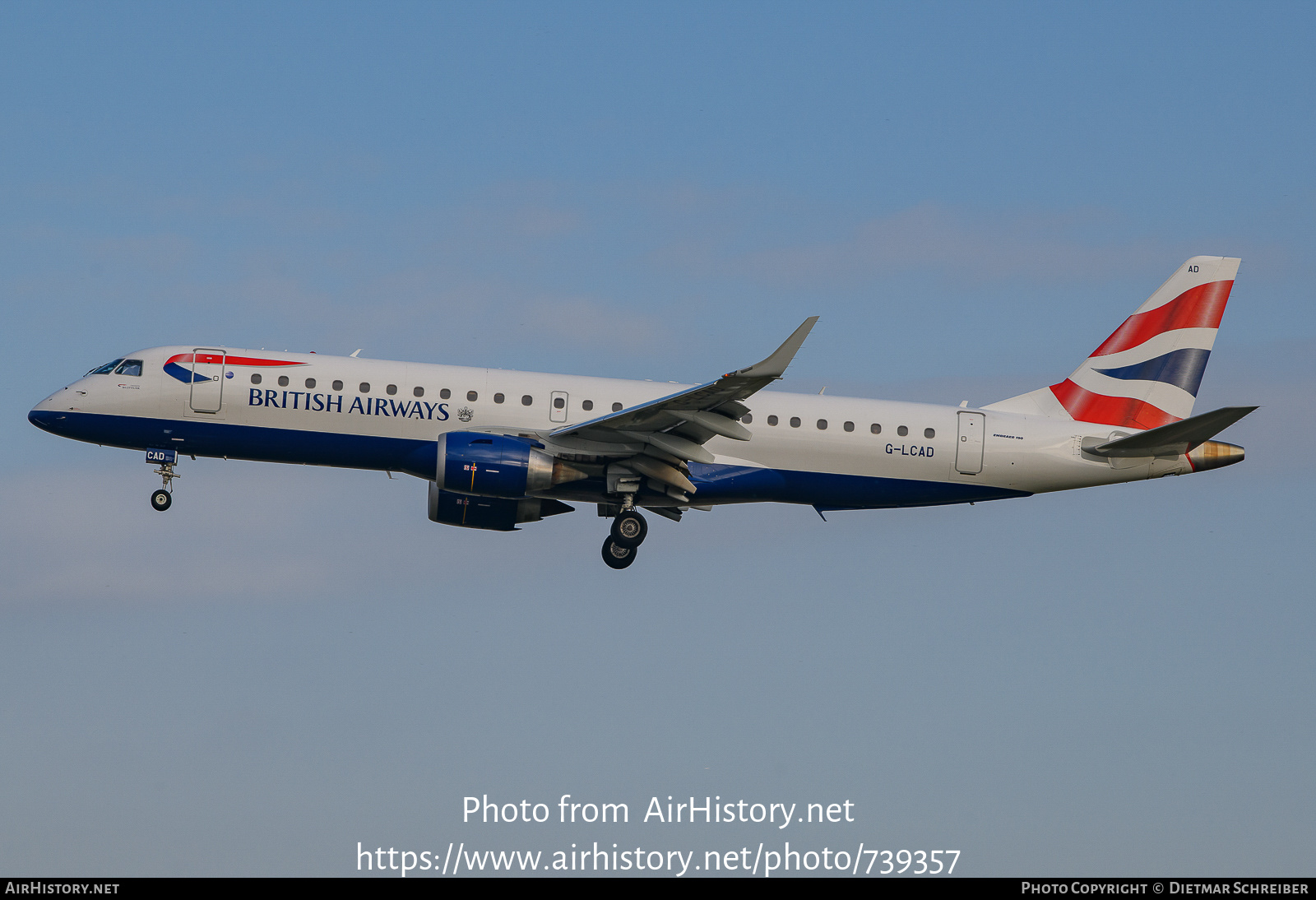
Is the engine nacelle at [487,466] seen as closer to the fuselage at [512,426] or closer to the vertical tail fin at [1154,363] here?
the fuselage at [512,426]

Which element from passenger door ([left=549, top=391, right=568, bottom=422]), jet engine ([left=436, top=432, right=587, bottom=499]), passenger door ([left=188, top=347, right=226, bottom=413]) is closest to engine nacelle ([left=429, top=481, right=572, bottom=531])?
passenger door ([left=549, top=391, right=568, bottom=422])

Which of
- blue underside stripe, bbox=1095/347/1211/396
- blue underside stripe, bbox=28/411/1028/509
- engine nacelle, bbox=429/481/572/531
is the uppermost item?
blue underside stripe, bbox=1095/347/1211/396

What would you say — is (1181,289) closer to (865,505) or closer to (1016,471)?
(1016,471)

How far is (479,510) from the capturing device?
35.3 m

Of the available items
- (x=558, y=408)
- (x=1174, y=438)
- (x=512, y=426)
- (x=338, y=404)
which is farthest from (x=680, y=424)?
(x=1174, y=438)

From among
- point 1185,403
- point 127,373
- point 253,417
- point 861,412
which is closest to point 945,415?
point 861,412

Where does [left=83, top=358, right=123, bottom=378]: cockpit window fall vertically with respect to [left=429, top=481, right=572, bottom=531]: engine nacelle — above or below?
above

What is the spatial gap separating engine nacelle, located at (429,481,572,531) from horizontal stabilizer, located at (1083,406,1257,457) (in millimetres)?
13533

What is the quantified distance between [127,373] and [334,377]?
4.99m

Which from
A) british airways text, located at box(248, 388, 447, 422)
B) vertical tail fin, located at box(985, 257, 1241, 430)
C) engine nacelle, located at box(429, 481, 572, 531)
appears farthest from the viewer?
vertical tail fin, located at box(985, 257, 1241, 430)

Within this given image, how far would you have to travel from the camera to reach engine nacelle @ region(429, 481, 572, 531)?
35188mm

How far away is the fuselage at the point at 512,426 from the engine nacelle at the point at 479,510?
6.54 ft

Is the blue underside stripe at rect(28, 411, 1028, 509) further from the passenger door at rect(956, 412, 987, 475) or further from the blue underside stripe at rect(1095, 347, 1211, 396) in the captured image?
the blue underside stripe at rect(1095, 347, 1211, 396)

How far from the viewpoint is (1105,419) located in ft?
121
